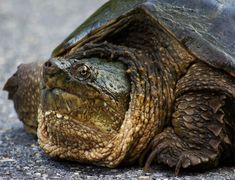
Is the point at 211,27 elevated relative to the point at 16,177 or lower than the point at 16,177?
elevated

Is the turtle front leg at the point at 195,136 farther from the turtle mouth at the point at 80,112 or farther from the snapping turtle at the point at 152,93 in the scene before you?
the turtle mouth at the point at 80,112

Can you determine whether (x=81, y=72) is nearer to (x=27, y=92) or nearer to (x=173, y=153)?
(x=173, y=153)

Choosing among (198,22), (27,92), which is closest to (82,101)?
(198,22)

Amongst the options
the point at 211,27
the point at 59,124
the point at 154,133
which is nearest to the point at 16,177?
the point at 59,124

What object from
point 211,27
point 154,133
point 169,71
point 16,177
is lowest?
point 16,177

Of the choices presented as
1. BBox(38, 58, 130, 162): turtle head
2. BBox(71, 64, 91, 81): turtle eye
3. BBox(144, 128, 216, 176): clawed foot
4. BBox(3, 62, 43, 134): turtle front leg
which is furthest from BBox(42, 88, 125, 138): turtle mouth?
BBox(3, 62, 43, 134): turtle front leg

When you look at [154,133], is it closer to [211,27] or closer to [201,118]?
[201,118]
